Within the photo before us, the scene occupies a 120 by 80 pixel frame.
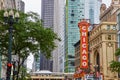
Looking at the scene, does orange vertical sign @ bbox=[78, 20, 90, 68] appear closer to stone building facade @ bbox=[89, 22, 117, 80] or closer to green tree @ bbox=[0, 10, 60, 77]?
stone building facade @ bbox=[89, 22, 117, 80]

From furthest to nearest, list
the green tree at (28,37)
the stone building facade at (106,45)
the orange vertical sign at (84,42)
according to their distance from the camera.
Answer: the orange vertical sign at (84,42)
the stone building facade at (106,45)
the green tree at (28,37)

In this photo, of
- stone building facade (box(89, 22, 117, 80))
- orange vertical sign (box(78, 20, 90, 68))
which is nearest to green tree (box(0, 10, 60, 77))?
stone building facade (box(89, 22, 117, 80))

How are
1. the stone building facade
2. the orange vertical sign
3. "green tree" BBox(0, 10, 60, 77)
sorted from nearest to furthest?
1. "green tree" BBox(0, 10, 60, 77)
2. the stone building facade
3. the orange vertical sign

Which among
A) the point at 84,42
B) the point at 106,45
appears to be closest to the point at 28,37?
the point at 106,45

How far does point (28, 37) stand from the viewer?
42.9 m

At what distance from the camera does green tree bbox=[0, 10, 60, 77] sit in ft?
139

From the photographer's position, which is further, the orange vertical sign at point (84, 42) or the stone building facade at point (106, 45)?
the orange vertical sign at point (84, 42)

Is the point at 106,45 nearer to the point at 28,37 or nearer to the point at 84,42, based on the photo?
the point at 84,42

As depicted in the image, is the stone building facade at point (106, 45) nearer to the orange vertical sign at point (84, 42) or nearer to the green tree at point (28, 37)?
the orange vertical sign at point (84, 42)

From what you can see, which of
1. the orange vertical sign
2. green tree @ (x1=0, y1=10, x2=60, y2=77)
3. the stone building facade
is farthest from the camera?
the orange vertical sign

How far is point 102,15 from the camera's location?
136m

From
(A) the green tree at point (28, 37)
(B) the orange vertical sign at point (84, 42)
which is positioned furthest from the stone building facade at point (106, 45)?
(A) the green tree at point (28, 37)

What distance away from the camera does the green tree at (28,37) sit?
42.3m

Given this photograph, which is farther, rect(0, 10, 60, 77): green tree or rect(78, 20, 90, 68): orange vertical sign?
rect(78, 20, 90, 68): orange vertical sign
